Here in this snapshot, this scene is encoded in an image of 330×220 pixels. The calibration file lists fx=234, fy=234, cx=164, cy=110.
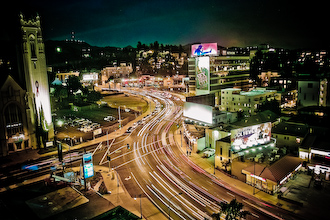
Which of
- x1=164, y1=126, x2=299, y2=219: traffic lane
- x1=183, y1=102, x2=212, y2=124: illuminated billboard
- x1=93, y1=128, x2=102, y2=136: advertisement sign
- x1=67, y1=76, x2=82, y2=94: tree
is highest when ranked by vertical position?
x1=67, y1=76, x2=82, y2=94: tree

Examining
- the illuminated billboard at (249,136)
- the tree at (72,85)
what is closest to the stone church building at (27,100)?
the illuminated billboard at (249,136)

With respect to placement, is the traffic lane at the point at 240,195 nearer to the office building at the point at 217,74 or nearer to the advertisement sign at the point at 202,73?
the advertisement sign at the point at 202,73

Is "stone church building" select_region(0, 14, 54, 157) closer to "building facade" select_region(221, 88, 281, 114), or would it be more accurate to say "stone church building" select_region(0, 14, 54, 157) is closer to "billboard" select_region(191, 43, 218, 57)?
"building facade" select_region(221, 88, 281, 114)

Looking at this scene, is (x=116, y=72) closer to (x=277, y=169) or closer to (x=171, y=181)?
(x=171, y=181)

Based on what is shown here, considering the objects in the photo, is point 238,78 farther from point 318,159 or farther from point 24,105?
point 24,105

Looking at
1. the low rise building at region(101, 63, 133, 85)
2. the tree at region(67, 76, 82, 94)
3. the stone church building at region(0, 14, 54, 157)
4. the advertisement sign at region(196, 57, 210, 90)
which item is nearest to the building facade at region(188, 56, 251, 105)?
the advertisement sign at region(196, 57, 210, 90)
